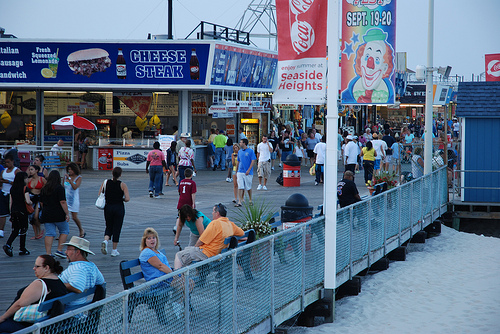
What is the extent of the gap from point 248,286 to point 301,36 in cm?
354

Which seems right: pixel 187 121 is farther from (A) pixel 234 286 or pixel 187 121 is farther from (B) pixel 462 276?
(A) pixel 234 286

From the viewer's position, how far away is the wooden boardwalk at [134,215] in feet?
33.8

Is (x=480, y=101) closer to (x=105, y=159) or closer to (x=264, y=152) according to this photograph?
(x=264, y=152)

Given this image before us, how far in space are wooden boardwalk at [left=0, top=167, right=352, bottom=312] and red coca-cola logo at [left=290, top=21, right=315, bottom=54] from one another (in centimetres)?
426

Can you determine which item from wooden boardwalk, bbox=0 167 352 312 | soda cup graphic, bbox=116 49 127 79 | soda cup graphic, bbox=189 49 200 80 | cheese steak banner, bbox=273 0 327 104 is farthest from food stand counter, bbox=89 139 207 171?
cheese steak banner, bbox=273 0 327 104

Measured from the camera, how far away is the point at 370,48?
14.4 meters

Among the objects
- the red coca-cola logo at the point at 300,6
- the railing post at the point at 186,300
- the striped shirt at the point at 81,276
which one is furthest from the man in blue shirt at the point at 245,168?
the railing post at the point at 186,300

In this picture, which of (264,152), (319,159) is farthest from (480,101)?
(264,152)

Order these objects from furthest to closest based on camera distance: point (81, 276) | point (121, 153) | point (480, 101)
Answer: point (121, 153), point (480, 101), point (81, 276)

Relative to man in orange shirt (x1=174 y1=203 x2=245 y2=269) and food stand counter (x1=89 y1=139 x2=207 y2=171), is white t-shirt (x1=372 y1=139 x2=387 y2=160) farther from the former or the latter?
man in orange shirt (x1=174 y1=203 x2=245 y2=269)

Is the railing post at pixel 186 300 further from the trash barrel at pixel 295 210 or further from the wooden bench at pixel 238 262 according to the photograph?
the trash barrel at pixel 295 210

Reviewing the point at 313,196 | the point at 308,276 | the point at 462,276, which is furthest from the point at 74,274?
the point at 313,196

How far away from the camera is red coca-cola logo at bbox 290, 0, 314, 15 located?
8.80 meters

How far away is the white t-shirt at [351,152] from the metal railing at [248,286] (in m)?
9.06
